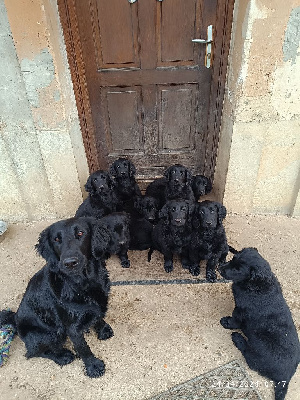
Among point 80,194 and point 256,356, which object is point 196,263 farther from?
point 80,194

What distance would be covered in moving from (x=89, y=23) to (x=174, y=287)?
3354 mm

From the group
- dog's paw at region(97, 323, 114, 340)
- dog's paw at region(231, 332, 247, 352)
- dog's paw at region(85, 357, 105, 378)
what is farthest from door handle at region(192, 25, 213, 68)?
dog's paw at region(85, 357, 105, 378)

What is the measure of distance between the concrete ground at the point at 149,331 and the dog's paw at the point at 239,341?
0.09 metres

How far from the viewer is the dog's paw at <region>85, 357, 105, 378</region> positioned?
307 centimetres

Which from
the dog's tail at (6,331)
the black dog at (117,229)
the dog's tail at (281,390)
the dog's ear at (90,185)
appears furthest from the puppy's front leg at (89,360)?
the dog's ear at (90,185)

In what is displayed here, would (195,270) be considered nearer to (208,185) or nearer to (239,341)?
(239,341)

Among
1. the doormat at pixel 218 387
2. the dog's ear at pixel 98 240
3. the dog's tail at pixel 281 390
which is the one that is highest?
the dog's ear at pixel 98 240

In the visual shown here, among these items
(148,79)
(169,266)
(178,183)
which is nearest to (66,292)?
(169,266)

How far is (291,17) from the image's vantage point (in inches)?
132

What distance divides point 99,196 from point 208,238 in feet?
5.00

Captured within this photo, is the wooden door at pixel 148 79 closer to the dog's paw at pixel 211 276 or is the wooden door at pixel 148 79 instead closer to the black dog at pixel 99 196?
the black dog at pixel 99 196

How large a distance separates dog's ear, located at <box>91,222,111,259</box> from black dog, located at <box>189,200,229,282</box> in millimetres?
1235

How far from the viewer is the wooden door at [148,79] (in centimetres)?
381

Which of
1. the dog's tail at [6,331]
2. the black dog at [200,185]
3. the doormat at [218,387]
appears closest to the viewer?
the doormat at [218,387]
